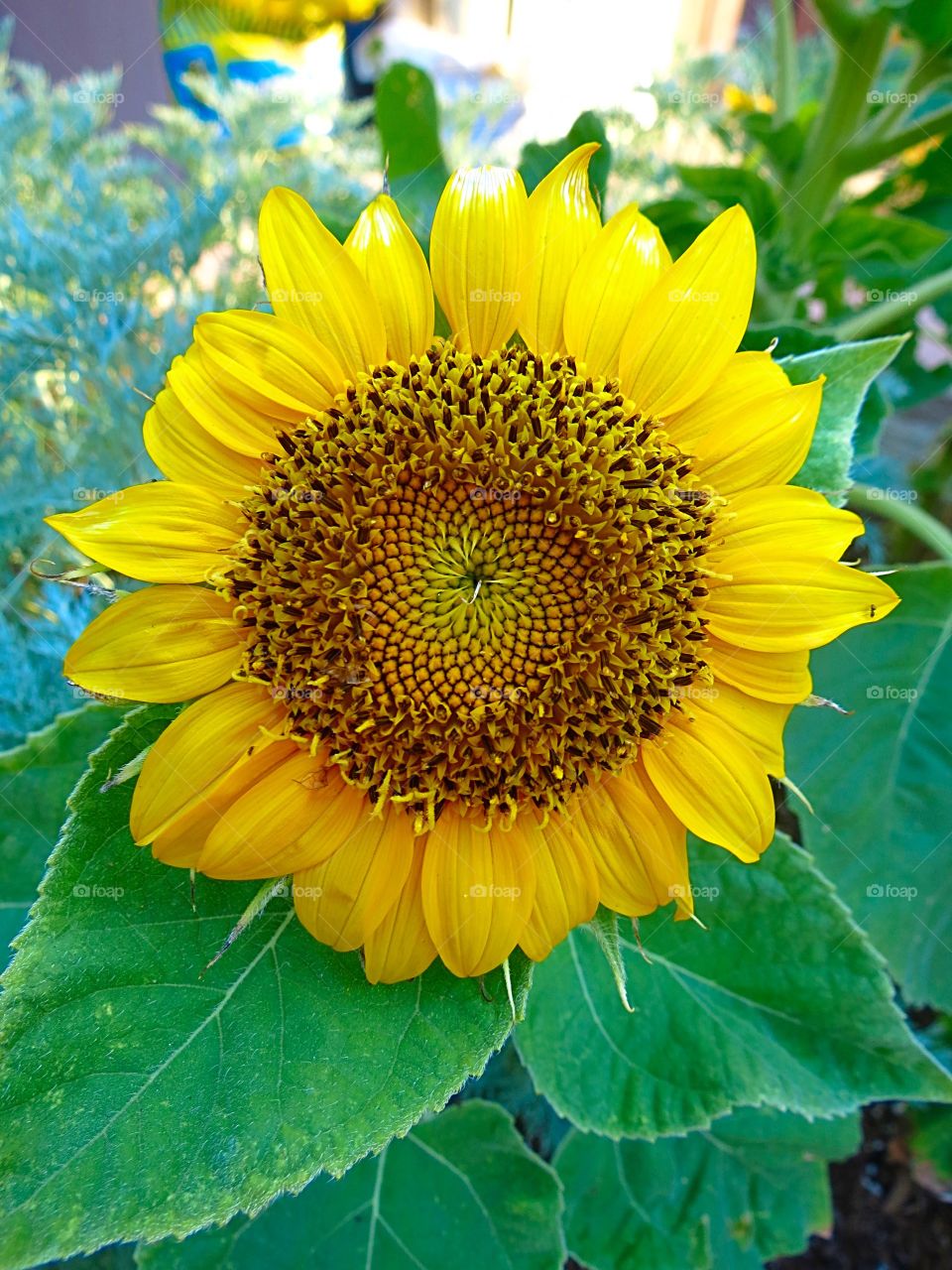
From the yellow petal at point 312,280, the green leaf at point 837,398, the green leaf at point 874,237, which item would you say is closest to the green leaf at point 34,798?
the yellow petal at point 312,280

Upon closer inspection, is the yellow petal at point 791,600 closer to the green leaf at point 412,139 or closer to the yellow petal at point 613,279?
the yellow petal at point 613,279

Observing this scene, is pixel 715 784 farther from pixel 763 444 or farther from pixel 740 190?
pixel 740 190

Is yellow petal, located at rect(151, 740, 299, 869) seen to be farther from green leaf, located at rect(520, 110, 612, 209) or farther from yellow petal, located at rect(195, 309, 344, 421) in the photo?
green leaf, located at rect(520, 110, 612, 209)

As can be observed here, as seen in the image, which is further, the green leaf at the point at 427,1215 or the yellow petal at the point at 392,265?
the green leaf at the point at 427,1215

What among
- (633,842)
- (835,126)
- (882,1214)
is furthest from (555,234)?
(882,1214)

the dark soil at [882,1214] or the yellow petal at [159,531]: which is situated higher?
the yellow petal at [159,531]

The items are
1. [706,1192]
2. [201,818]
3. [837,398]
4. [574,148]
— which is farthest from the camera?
[706,1192]

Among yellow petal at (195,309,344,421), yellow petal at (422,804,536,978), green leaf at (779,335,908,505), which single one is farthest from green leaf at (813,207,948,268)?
yellow petal at (422,804,536,978)
